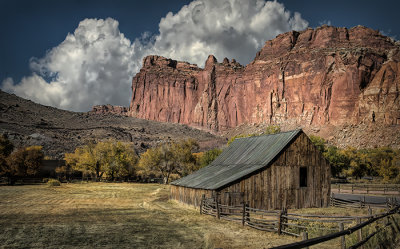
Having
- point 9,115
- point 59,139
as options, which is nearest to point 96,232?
point 59,139

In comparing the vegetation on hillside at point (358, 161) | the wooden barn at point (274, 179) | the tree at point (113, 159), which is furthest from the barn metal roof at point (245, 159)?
the vegetation on hillside at point (358, 161)

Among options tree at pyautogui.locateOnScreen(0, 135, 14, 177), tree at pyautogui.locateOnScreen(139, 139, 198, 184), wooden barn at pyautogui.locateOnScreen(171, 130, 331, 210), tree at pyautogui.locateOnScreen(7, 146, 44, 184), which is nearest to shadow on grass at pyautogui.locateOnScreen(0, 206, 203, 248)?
wooden barn at pyautogui.locateOnScreen(171, 130, 331, 210)

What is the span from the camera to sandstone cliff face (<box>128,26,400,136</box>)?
4136 inches

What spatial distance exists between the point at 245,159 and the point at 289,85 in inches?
4313

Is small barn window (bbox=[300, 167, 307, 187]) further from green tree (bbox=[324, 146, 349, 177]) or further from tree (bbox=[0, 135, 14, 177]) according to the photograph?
tree (bbox=[0, 135, 14, 177])

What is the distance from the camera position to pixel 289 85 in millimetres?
127938

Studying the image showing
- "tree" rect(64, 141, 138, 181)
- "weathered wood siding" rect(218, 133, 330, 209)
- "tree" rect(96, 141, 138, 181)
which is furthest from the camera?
"tree" rect(96, 141, 138, 181)

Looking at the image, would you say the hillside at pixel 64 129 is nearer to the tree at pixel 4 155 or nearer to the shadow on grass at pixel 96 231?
the tree at pixel 4 155

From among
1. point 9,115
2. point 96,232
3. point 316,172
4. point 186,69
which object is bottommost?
point 96,232

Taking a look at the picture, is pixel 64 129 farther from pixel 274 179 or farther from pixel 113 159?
pixel 274 179

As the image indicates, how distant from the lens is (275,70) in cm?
13438

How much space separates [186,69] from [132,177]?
128 m

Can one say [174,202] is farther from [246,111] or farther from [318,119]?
[246,111]

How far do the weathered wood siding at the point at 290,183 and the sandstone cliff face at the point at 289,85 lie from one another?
84464 millimetres
